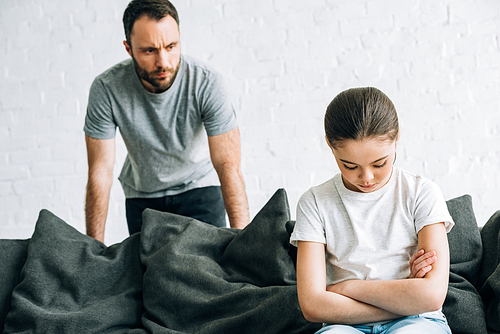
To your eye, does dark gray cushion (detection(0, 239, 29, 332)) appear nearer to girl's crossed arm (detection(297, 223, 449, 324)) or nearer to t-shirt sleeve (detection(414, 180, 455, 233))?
girl's crossed arm (detection(297, 223, 449, 324))

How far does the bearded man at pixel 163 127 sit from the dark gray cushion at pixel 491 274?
898 millimetres

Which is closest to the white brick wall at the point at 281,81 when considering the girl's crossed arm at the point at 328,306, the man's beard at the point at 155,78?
the man's beard at the point at 155,78

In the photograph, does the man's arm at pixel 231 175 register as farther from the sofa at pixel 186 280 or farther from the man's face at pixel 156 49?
the man's face at pixel 156 49

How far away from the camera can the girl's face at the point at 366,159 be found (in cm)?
102

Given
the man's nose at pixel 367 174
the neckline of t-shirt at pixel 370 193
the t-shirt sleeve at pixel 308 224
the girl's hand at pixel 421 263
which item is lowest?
the girl's hand at pixel 421 263

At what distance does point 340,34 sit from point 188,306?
6.26ft

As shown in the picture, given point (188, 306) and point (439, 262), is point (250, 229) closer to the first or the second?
point (188, 306)

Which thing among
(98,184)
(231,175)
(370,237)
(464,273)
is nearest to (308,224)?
(370,237)

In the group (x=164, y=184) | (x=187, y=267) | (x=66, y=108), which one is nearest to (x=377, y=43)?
(x=164, y=184)

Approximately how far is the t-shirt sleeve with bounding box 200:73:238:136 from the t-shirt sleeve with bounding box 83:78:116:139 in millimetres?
423

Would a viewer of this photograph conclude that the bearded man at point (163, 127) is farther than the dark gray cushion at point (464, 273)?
Yes

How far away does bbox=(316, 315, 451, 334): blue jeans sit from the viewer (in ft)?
3.26

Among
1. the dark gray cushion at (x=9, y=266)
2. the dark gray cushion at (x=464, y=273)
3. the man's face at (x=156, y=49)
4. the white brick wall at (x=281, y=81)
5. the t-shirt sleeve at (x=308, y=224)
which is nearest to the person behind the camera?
the t-shirt sleeve at (x=308, y=224)

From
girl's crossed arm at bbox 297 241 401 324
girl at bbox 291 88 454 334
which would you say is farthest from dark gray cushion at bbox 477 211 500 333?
girl's crossed arm at bbox 297 241 401 324
